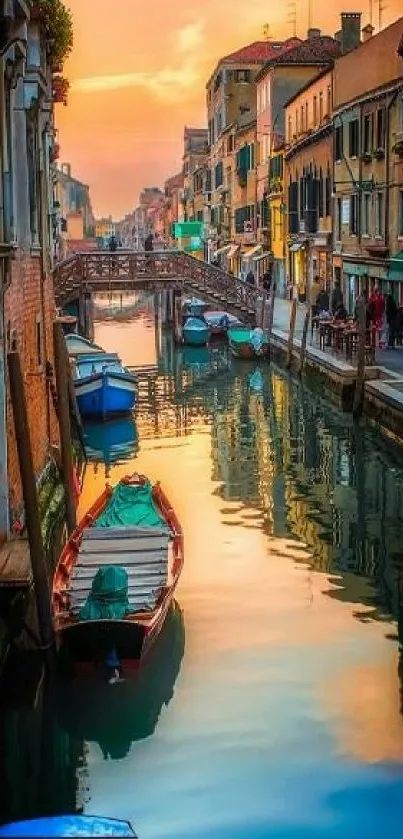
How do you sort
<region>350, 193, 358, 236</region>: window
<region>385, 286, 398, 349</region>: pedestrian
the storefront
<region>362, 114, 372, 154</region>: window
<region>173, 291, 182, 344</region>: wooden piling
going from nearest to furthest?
<region>385, 286, 398, 349</region>: pedestrian
<region>362, 114, 372, 154</region>: window
<region>350, 193, 358, 236</region>: window
<region>173, 291, 182, 344</region>: wooden piling
the storefront

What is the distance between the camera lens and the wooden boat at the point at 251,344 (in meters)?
31.4

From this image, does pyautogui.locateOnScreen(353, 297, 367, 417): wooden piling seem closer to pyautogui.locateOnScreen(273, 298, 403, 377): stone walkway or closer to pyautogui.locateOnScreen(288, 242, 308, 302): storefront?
pyautogui.locateOnScreen(273, 298, 403, 377): stone walkway

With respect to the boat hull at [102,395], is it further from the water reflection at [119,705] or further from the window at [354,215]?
the water reflection at [119,705]

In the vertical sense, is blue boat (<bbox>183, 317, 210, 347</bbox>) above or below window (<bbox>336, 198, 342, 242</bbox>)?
below

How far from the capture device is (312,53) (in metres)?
44.8

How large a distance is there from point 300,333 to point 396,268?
221 inches

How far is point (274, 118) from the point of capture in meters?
47.5

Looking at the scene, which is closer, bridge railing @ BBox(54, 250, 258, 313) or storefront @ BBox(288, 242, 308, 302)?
bridge railing @ BBox(54, 250, 258, 313)

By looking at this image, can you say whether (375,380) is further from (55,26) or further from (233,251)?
(233,251)

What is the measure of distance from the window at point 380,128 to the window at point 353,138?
2.28m

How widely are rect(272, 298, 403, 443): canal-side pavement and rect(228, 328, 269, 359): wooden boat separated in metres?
2.60

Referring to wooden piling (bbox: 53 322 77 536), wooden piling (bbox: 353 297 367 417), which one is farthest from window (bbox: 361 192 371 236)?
wooden piling (bbox: 53 322 77 536)

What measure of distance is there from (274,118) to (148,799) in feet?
140

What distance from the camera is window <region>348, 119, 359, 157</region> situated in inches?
1220
